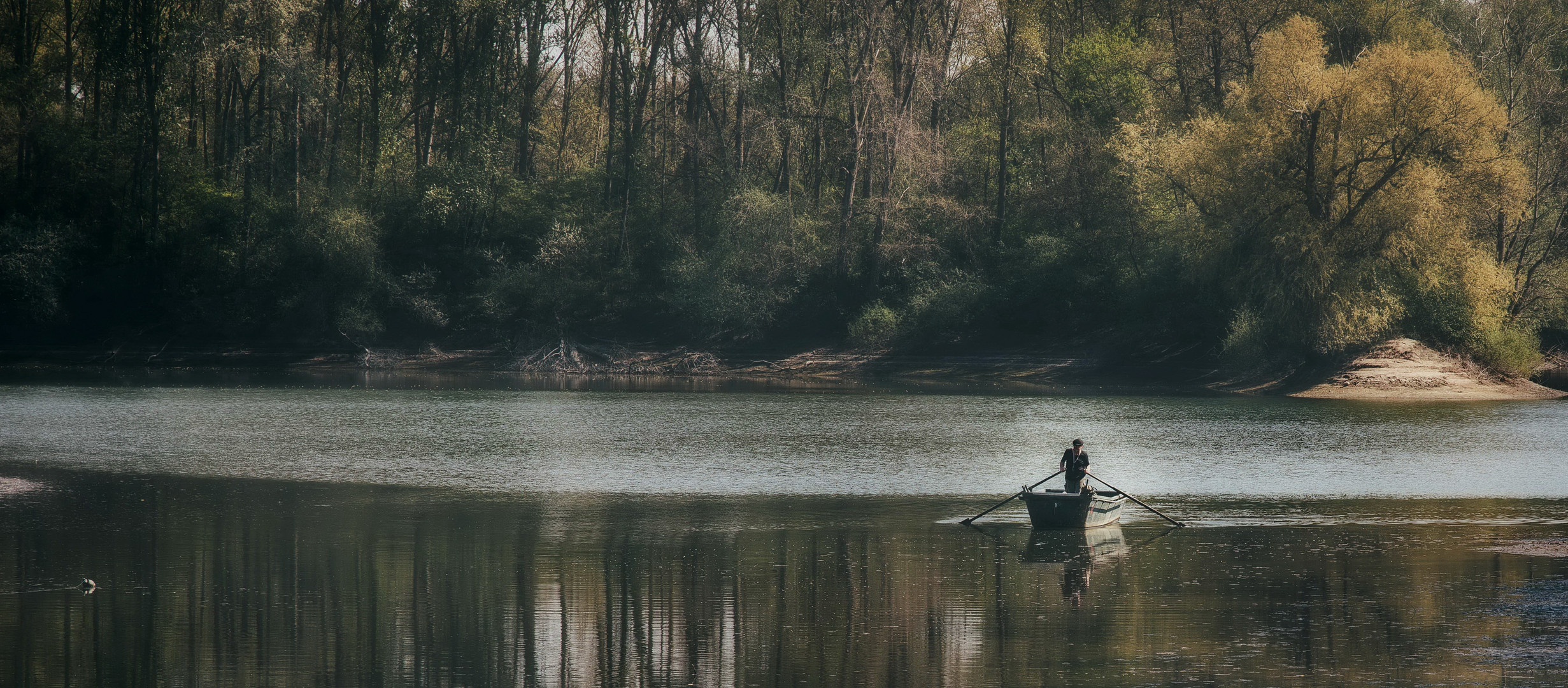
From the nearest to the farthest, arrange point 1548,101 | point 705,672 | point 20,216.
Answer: point 705,672 < point 1548,101 < point 20,216

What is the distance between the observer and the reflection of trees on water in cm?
1447

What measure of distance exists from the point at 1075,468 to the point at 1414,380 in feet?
120

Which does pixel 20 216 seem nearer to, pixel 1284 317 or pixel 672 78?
pixel 672 78

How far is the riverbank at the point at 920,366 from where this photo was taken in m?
55.8

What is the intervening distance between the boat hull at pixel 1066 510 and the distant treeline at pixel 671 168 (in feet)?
120

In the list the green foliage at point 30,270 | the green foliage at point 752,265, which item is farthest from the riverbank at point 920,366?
the green foliage at point 752,265

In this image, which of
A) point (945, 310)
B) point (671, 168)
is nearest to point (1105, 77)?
point (945, 310)

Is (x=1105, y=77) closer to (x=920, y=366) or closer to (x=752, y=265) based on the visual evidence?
(x=920, y=366)

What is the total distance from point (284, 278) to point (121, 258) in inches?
356

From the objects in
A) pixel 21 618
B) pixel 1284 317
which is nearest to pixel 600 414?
pixel 1284 317

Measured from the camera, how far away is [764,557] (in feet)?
68.7

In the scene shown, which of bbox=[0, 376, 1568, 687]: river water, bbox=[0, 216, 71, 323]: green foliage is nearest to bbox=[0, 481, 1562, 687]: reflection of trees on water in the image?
bbox=[0, 376, 1568, 687]: river water

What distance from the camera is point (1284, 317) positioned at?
55156 mm

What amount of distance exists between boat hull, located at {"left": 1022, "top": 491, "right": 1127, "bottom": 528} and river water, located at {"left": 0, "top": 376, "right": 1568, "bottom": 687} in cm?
28
